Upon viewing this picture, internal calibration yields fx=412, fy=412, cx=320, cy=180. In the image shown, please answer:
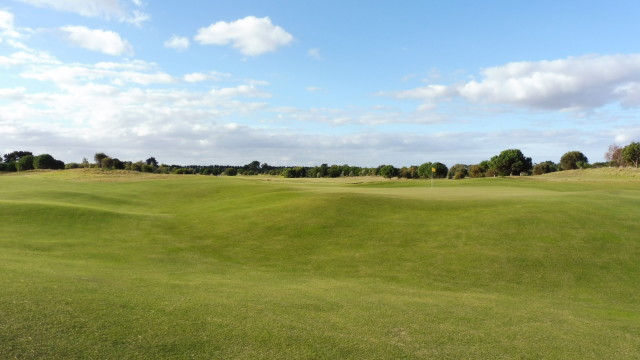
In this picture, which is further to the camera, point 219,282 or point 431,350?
point 219,282

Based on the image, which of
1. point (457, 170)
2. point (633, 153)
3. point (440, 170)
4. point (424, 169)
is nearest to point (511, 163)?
point (457, 170)

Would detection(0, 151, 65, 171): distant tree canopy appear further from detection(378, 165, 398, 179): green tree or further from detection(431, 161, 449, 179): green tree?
detection(431, 161, 449, 179): green tree

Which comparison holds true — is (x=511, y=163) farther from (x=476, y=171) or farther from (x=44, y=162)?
(x=44, y=162)

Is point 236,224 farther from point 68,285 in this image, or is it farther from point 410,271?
point 68,285

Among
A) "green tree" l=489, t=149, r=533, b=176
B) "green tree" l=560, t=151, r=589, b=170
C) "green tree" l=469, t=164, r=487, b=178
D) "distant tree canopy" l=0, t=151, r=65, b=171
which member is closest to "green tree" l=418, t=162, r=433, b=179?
"green tree" l=469, t=164, r=487, b=178

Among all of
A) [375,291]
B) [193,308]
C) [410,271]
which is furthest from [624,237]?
[193,308]

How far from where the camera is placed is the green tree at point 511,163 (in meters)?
123

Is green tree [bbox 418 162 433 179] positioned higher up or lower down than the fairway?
higher up

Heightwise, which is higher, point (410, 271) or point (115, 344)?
point (115, 344)

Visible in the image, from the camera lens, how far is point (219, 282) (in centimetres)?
1528

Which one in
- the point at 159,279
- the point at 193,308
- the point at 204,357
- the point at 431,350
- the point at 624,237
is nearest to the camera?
the point at 204,357

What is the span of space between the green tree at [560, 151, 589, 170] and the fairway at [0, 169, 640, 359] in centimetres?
14345

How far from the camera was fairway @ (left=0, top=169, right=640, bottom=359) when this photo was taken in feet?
28.6

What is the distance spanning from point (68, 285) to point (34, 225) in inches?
737
